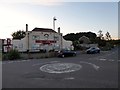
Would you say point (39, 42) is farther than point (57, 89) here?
Yes

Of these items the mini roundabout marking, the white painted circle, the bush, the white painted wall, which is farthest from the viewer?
the white painted wall

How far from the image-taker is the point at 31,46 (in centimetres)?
6072

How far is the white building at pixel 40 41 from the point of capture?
2354 inches

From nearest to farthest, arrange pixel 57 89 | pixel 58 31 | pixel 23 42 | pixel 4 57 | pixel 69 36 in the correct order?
pixel 57 89 < pixel 4 57 < pixel 23 42 < pixel 58 31 < pixel 69 36

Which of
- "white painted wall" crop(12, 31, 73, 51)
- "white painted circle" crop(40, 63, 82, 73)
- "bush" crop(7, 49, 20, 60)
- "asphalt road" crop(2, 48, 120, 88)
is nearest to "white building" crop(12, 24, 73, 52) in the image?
"white painted wall" crop(12, 31, 73, 51)

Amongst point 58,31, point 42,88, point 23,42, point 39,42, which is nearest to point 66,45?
point 58,31

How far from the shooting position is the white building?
59781 mm

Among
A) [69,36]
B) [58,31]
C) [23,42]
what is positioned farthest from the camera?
[69,36]

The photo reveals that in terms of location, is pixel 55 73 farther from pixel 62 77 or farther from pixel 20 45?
pixel 20 45

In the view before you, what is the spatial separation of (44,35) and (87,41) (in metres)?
53.8

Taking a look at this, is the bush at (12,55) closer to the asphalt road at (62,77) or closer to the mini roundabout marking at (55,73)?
the asphalt road at (62,77)

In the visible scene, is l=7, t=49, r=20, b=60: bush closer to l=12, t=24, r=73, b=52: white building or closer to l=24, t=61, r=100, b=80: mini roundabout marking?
l=24, t=61, r=100, b=80: mini roundabout marking

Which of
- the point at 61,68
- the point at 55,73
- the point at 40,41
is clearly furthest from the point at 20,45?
the point at 55,73

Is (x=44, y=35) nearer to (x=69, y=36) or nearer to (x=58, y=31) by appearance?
(x=58, y=31)
